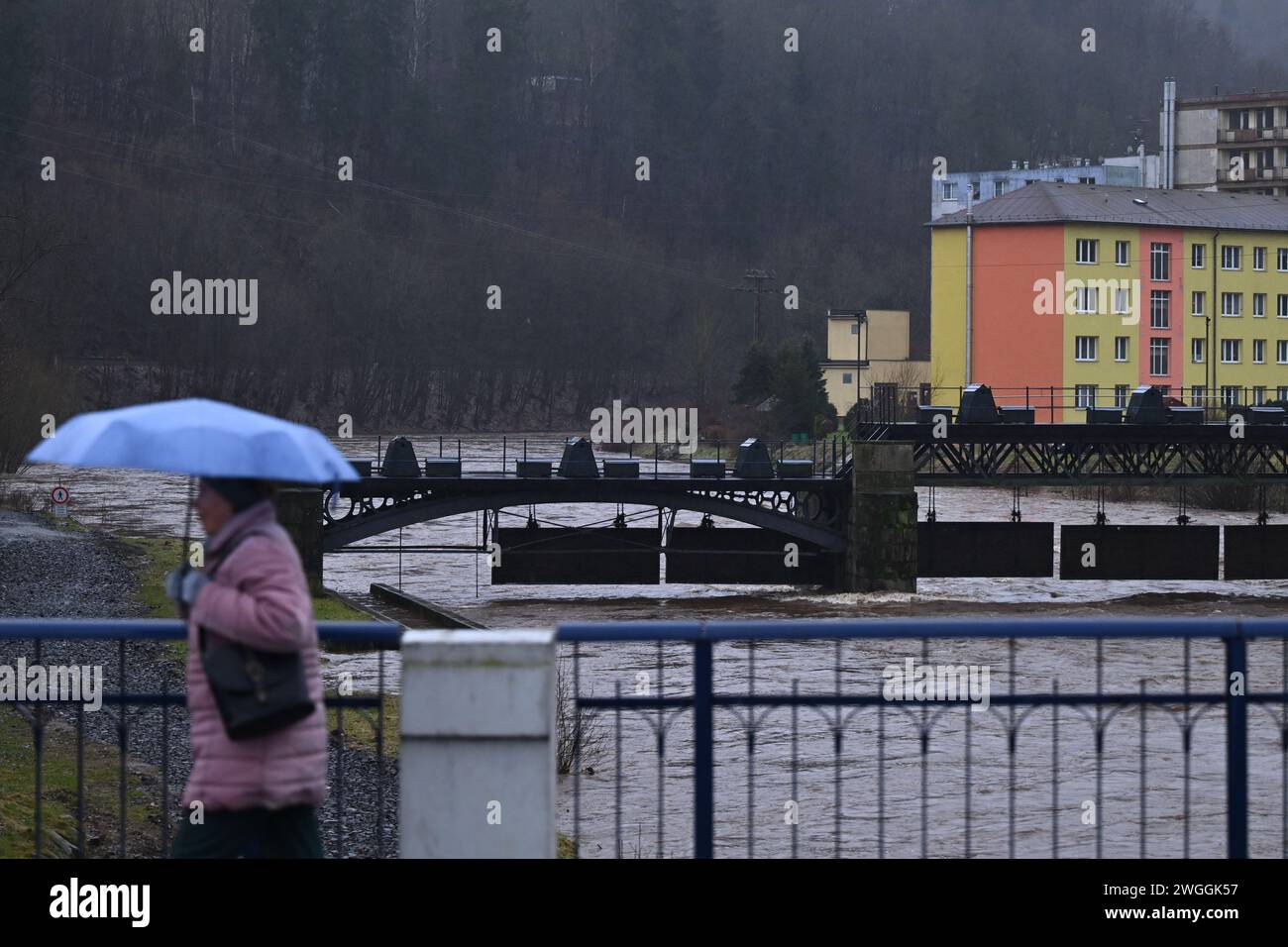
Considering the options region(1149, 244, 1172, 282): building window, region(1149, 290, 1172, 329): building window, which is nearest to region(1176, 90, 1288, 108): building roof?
region(1149, 244, 1172, 282): building window

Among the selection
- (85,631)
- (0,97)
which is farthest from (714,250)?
(85,631)

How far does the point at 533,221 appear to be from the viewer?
13512 cm

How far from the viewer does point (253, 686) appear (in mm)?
5906

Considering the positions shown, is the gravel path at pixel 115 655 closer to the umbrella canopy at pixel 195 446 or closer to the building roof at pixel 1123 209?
the umbrella canopy at pixel 195 446

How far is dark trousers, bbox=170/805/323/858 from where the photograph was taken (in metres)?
6.11

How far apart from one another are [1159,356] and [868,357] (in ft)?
90.9

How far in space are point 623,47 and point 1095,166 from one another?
3869cm

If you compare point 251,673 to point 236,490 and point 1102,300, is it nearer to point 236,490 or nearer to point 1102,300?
point 236,490

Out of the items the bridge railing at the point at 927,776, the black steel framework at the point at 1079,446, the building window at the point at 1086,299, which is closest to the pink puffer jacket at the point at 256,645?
the bridge railing at the point at 927,776

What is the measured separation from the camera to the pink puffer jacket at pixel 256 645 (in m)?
5.84

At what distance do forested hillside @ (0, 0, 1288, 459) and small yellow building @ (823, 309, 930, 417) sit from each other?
8199 millimetres

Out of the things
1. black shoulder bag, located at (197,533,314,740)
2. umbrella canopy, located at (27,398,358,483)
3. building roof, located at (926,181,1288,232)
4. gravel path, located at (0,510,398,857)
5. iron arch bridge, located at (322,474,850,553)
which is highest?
building roof, located at (926,181,1288,232)

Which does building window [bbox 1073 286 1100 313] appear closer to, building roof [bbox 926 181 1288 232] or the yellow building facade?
the yellow building facade

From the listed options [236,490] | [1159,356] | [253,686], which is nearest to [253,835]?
[253,686]
